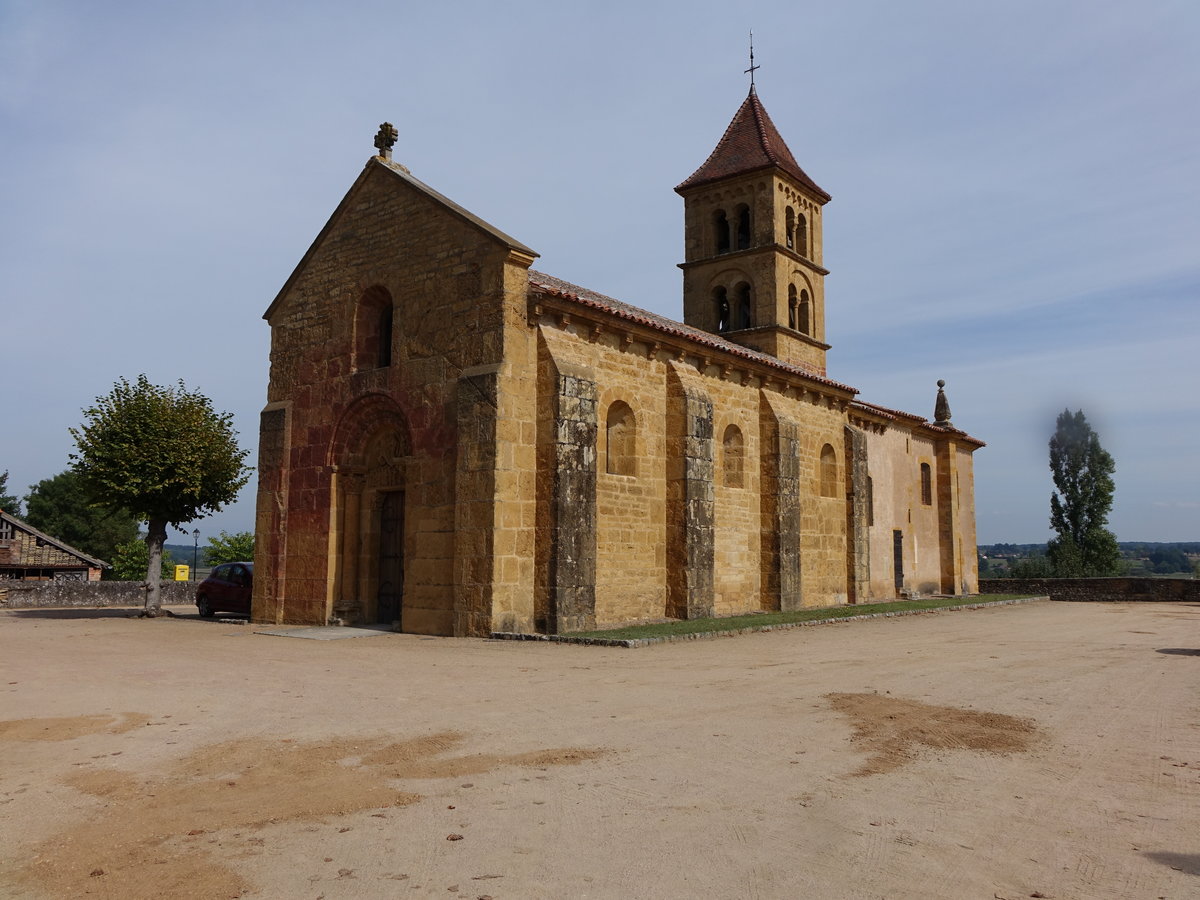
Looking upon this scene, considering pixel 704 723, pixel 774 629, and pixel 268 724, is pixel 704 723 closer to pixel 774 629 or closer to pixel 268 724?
pixel 268 724

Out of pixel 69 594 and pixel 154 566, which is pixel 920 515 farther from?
pixel 69 594

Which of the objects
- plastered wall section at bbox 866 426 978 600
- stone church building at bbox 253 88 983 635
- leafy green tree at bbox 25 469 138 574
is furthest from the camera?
leafy green tree at bbox 25 469 138 574

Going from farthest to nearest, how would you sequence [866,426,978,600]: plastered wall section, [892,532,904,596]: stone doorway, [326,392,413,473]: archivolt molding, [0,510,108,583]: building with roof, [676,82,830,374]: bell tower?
[0,510,108,583]: building with roof → [892,532,904,596]: stone doorway → [866,426,978,600]: plastered wall section → [676,82,830,374]: bell tower → [326,392,413,473]: archivolt molding

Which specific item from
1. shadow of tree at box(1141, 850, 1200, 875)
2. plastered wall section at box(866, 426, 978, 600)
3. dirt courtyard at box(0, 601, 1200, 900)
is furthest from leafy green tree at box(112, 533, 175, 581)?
shadow of tree at box(1141, 850, 1200, 875)

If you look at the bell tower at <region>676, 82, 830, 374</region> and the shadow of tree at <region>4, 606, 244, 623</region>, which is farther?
the bell tower at <region>676, 82, 830, 374</region>

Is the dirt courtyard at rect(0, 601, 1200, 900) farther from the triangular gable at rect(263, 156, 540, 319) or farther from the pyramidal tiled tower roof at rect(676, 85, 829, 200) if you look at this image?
the pyramidal tiled tower roof at rect(676, 85, 829, 200)

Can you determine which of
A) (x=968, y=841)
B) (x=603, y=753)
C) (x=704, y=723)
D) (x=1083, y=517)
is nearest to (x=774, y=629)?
(x=704, y=723)

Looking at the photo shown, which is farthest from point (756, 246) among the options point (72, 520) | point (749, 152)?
point (72, 520)

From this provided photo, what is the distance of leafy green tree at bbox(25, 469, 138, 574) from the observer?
198 feet

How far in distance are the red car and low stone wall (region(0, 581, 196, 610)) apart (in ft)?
24.1

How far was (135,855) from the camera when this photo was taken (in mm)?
4164

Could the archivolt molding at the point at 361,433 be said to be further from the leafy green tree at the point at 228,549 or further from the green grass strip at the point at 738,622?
the leafy green tree at the point at 228,549

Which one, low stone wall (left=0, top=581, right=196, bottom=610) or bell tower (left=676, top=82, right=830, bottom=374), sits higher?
A: bell tower (left=676, top=82, right=830, bottom=374)

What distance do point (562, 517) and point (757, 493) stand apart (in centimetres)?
761
